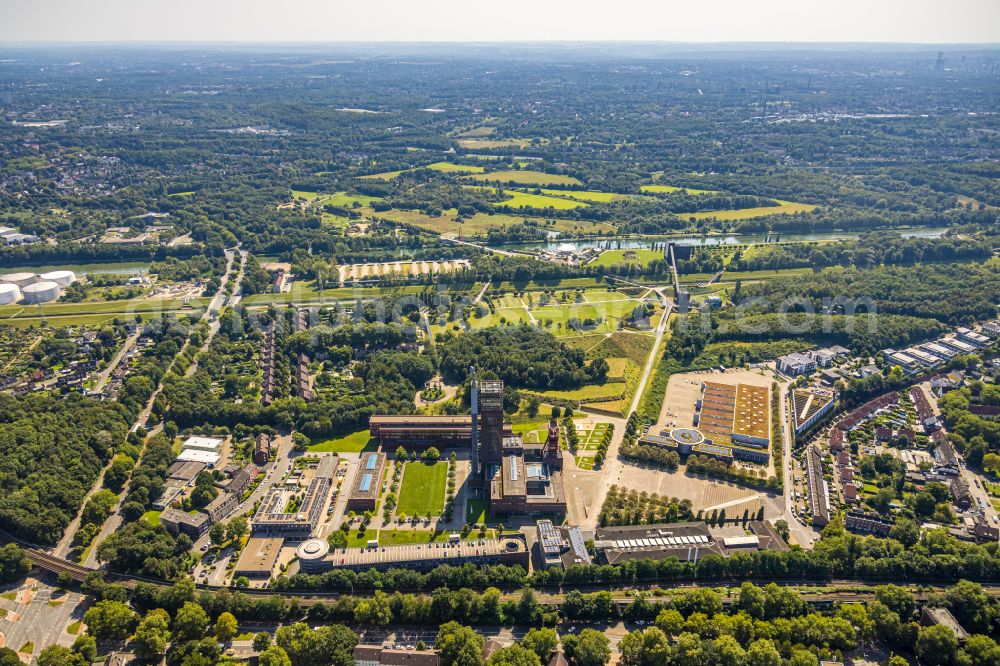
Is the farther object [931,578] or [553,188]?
[553,188]

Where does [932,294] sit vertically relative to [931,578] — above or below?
above

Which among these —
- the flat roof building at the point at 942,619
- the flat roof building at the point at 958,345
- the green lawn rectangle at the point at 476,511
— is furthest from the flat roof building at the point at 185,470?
the flat roof building at the point at 958,345

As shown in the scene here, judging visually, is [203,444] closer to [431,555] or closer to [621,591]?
[431,555]

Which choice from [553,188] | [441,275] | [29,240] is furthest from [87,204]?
[553,188]

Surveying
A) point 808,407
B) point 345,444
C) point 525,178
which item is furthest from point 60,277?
point 808,407

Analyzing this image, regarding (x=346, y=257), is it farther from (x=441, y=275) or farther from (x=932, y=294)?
(x=932, y=294)

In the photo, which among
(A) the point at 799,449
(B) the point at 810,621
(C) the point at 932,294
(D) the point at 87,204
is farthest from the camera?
(D) the point at 87,204
